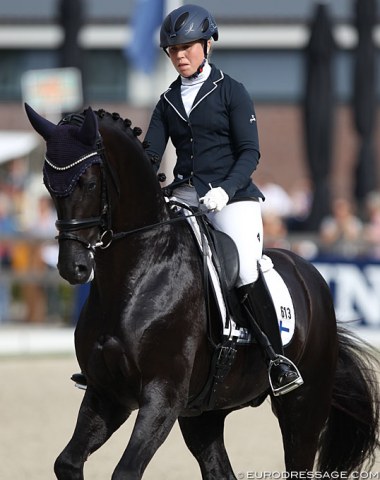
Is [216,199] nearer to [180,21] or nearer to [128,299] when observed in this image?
[128,299]

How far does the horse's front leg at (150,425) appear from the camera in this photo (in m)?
5.30

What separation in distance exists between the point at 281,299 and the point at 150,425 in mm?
1355

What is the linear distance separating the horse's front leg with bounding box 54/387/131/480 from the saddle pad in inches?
42.7

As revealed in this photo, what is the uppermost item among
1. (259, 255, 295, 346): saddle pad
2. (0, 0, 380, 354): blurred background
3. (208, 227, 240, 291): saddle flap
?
(208, 227, 240, 291): saddle flap

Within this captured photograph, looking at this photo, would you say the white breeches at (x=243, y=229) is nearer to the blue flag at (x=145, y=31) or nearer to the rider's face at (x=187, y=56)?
the rider's face at (x=187, y=56)

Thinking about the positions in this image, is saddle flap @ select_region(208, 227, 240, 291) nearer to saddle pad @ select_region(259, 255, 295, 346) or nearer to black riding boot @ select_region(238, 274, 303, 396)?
black riding boot @ select_region(238, 274, 303, 396)

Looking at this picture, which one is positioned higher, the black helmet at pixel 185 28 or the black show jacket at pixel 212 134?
the black helmet at pixel 185 28

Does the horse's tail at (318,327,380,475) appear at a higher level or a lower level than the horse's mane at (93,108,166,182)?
lower

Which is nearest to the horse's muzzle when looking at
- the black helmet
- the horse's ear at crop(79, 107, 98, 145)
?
the horse's ear at crop(79, 107, 98, 145)

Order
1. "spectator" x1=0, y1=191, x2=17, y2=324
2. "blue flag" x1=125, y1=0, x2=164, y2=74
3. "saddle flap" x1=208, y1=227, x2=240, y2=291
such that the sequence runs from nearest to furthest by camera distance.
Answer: "saddle flap" x1=208, y1=227, x2=240, y2=291 → "spectator" x1=0, y1=191, x2=17, y2=324 → "blue flag" x1=125, y1=0, x2=164, y2=74

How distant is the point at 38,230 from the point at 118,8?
16.6m

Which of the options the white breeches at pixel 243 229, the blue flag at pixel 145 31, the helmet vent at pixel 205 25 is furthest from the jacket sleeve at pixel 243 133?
the blue flag at pixel 145 31

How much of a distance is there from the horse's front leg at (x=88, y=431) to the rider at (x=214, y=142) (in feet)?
3.01

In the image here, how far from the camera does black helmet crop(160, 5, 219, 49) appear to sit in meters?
5.86
